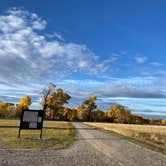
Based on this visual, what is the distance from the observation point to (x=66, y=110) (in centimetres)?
9850

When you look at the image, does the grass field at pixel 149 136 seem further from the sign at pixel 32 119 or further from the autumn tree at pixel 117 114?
the autumn tree at pixel 117 114

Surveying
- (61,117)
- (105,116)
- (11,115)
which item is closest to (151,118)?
(105,116)

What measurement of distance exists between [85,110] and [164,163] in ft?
319

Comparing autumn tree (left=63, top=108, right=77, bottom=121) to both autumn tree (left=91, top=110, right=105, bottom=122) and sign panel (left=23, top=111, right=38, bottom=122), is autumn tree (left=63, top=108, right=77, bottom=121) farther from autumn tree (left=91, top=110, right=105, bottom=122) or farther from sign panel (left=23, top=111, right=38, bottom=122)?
sign panel (left=23, top=111, right=38, bottom=122)

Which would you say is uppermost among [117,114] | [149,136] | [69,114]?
[117,114]

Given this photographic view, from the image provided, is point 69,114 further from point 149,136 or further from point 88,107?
point 149,136

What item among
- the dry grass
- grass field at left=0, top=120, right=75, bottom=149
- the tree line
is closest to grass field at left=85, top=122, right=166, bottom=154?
the dry grass

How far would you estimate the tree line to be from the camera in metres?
88.9

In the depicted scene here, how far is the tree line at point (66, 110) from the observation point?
8887 centimetres

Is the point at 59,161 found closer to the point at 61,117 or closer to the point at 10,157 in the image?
the point at 10,157

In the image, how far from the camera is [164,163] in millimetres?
10062

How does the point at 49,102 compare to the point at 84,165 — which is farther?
the point at 49,102

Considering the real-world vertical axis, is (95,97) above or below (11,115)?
above

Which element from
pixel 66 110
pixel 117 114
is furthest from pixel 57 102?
pixel 117 114
